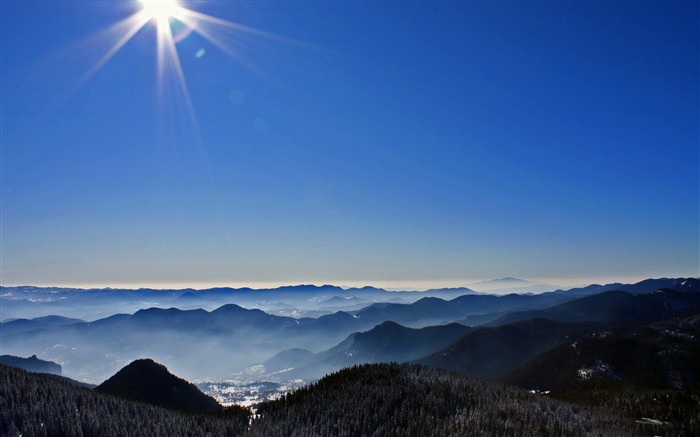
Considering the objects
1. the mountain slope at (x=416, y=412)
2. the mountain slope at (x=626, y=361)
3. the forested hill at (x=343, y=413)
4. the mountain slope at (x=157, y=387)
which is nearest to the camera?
the forested hill at (x=343, y=413)

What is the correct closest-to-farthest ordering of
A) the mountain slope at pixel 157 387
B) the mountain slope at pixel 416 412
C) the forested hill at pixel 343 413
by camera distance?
the forested hill at pixel 343 413 < the mountain slope at pixel 416 412 < the mountain slope at pixel 157 387

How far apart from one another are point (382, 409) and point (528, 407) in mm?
8936

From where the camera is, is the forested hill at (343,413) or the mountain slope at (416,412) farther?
the mountain slope at (416,412)

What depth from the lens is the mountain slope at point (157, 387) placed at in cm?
13425

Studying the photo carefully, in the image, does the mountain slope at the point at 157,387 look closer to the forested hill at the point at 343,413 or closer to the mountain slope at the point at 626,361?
the mountain slope at the point at 626,361

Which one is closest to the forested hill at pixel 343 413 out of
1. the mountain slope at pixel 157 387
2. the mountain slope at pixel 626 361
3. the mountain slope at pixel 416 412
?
the mountain slope at pixel 416 412

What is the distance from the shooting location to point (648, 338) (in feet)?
565

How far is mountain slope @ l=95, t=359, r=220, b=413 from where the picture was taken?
13425 cm

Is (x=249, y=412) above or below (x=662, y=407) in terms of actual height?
above

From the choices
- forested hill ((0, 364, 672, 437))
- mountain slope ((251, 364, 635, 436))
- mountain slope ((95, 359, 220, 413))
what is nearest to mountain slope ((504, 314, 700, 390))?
mountain slope ((251, 364, 635, 436))

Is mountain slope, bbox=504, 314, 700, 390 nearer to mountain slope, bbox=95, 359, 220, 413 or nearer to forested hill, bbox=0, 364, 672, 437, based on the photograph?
mountain slope, bbox=95, 359, 220, 413

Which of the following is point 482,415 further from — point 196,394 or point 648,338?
point 648,338

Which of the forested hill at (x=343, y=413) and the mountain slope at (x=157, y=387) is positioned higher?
the forested hill at (x=343, y=413)

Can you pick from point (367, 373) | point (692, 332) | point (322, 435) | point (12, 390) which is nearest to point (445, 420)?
point (322, 435)
